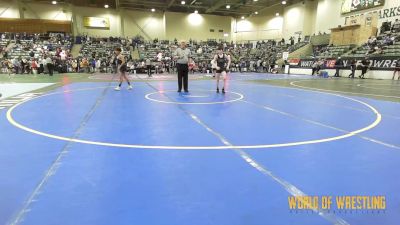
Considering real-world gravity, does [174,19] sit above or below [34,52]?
above

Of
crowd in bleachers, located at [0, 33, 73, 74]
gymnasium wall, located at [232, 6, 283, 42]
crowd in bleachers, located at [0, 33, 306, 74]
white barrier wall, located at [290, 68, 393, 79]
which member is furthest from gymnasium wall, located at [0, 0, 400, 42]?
white barrier wall, located at [290, 68, 393, 79]

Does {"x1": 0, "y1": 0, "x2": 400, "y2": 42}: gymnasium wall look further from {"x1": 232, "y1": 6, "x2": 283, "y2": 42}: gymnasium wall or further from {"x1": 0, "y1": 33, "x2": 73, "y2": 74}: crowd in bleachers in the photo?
{"x1": 0, "y1": 33, "x2": 73, "y2": 74}: crowd in bleachers

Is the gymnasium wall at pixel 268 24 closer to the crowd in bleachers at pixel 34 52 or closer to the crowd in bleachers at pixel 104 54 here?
the crowd in bleachers at pixel 104 54

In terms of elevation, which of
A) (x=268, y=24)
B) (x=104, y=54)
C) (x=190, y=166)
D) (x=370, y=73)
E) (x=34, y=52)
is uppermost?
(x=268, y=24)

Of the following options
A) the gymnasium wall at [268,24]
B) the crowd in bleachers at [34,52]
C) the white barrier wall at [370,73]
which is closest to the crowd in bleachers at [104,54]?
the crowd in bleachers at [34,52]

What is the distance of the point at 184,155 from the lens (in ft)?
13.7

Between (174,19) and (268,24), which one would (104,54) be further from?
(268,24)

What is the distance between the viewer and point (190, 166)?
3.78 metres

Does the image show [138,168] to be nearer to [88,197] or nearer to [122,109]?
[88,197]

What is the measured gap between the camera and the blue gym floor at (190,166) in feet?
8.85

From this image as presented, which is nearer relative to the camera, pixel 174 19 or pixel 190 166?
pixel 190 166

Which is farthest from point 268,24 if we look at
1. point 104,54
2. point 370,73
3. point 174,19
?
point 370,73

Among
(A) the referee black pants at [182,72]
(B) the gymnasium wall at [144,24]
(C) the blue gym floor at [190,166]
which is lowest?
(C) the blue gym floor at [190,166]

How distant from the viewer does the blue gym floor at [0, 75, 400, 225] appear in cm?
270
